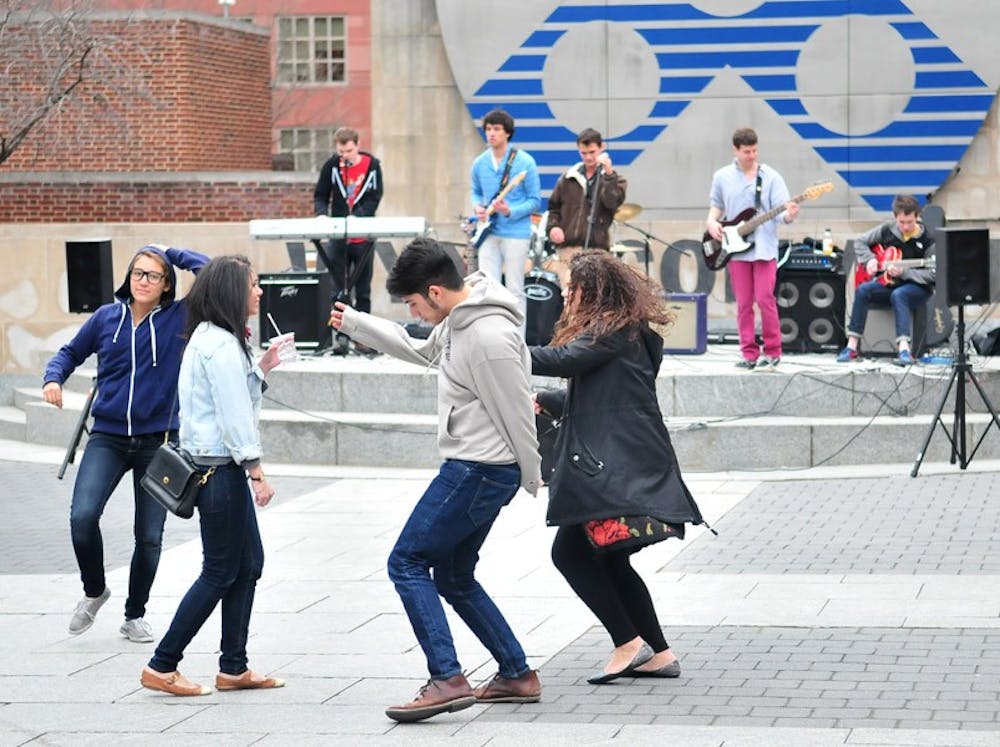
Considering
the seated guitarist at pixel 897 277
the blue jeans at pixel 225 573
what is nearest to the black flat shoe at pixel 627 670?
the blue jeans at pixel 225 573

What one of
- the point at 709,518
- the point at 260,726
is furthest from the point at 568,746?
the point at 709,518

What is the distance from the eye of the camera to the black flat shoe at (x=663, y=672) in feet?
24.1

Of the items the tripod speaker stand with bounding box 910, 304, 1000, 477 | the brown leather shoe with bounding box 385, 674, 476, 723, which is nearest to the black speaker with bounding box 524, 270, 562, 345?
the tripod speaker stand with bounding box 910, 304, 1000, 477

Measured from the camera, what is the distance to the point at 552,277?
15422 millimetres

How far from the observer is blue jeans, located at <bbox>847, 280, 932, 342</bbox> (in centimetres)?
1513

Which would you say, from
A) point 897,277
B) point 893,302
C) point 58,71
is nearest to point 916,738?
point 893,302

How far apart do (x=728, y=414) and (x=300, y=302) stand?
13.6 feet

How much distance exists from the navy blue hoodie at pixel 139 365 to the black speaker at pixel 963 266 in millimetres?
6684

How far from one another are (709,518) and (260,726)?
17.7ft

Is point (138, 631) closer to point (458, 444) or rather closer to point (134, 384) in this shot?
point (134, 384)

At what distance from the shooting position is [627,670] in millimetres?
7320

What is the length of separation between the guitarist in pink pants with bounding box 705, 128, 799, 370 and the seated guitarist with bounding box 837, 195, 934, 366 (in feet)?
3.73

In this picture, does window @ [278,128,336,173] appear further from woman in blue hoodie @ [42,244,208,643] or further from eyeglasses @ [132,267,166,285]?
eyeglasses @ [132,267,166,285]

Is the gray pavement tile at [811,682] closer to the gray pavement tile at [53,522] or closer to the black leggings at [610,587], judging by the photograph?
the black leggings at [610,587]
